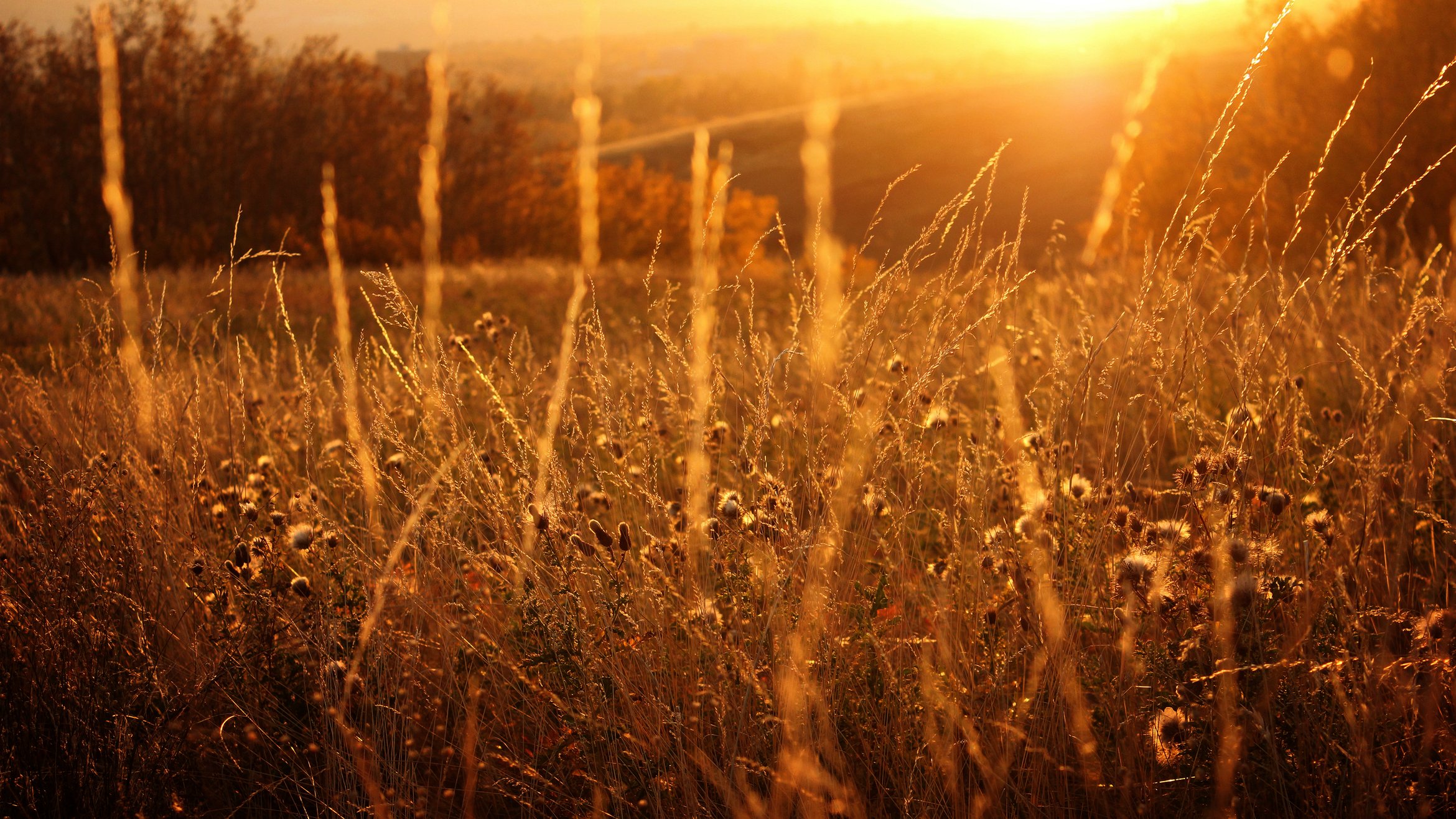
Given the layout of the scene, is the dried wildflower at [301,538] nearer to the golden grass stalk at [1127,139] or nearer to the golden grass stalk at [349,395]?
the golden grass stalk at [349,395]

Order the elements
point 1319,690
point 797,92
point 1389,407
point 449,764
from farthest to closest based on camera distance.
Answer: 1. point 797,92
2. point 1389,407
3. point 449,764
4. point 1319,690

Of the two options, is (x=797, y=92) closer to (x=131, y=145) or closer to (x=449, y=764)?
(x=131, y=145)

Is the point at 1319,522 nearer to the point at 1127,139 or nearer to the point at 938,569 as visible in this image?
the point at 938,569

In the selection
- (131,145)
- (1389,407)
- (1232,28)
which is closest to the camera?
(1389,407)

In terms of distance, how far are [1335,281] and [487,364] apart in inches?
124

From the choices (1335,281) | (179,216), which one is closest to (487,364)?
(1335,281)

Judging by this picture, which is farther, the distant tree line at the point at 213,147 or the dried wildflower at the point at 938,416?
the distant tree line at the point at 213,147

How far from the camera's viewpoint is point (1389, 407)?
266 cm

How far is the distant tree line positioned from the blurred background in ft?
0.17

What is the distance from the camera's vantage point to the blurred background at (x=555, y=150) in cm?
786

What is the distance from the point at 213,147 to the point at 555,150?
1395 centimetres

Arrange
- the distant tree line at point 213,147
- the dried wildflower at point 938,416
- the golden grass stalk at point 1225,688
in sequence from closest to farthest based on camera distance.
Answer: the golden grass stalk at point 1225,688 < the dried wildflower at point 938,416 < the distant tree line at point 213,147

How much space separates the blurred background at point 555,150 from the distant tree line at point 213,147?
0.05m

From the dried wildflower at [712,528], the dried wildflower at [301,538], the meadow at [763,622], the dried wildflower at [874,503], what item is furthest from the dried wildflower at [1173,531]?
the dried wildflower at [301,538]
